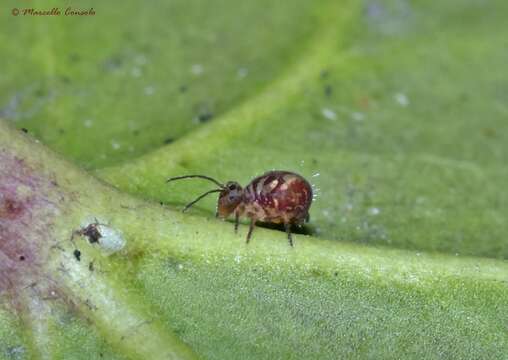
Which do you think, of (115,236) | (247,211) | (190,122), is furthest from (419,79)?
(115,236)

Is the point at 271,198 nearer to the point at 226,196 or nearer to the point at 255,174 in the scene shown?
the point at 226,196

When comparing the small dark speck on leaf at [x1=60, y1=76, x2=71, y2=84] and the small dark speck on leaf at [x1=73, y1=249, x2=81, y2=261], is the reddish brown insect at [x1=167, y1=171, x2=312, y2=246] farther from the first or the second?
the small dark speck on leaf at [x1=60, y1=76, x2=71, y2=84]

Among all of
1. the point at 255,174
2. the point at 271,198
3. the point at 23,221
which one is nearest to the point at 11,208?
the point at 23,221

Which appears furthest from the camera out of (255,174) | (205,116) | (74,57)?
(74,57)

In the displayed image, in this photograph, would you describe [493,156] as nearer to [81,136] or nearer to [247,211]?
[247,211]

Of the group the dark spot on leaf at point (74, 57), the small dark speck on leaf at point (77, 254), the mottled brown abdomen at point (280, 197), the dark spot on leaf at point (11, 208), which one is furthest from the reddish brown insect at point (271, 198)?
the dark spot on leaf at point (74, 57)

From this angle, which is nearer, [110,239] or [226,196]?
[110,239]

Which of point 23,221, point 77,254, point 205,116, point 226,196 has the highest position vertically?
point 205,116

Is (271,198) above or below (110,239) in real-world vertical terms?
above
